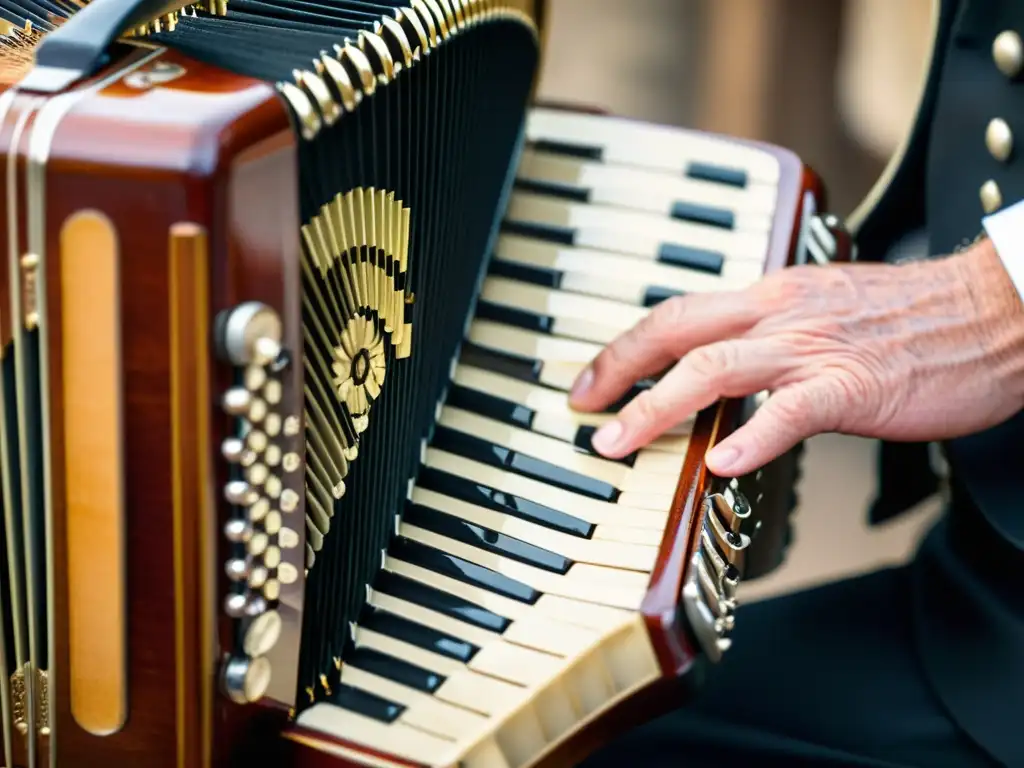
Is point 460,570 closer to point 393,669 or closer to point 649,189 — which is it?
point 393,669

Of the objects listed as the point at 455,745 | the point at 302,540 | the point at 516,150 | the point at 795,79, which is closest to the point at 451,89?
the point at 516,150

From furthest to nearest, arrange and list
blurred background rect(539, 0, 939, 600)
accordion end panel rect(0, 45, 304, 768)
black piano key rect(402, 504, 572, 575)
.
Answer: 1. blurred background rect(539, 0, 939, 600)
2. black piano key rect(402, 504, 572, 575)
3. accordion end panel rect(0, 45, 304, 768)

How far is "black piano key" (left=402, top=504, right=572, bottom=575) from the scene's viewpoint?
88 cm

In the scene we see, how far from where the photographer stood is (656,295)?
3.52ft

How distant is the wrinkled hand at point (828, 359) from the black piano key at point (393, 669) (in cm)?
24

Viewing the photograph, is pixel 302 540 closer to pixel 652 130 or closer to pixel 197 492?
pixel 197 492

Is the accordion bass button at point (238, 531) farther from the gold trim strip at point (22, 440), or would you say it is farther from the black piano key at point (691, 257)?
the black piano key at point (691, 257)

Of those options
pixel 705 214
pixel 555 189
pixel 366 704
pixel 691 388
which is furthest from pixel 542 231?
pixel 366 704

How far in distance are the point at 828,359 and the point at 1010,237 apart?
0.61 feet

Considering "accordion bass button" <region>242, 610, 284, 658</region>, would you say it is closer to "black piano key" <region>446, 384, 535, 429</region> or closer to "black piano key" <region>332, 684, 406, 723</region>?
"black piano key" <region>332, 684, 406, 723</region>

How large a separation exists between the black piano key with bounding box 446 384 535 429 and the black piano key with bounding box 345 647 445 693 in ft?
0.78

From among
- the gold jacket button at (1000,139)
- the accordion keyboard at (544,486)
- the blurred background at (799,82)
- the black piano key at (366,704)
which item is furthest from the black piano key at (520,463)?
the blurred background at (799,82)

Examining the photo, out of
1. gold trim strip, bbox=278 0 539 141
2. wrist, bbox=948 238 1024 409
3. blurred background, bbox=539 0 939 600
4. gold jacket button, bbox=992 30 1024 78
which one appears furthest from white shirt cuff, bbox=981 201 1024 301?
blurred background, bbox=539 0 939 600

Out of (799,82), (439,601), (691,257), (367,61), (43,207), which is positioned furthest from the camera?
(799,82)
